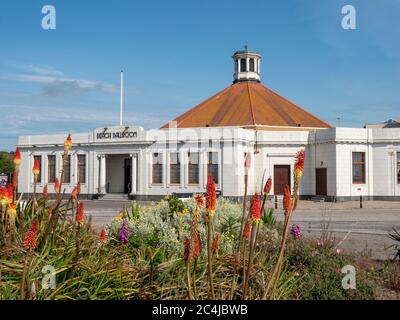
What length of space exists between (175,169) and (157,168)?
1.59 metres

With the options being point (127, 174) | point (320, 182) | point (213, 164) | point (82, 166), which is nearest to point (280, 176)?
point (320, 182)

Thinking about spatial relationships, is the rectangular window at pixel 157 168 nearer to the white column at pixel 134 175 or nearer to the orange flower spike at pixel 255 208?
the white column at pixel 134 175

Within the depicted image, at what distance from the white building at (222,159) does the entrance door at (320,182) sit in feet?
0.27

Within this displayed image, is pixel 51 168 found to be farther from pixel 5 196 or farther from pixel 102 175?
pixel 5 196

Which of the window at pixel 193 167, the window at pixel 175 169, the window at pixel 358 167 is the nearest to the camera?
the window at pixel 358 167

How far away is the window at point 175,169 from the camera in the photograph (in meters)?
Answer: 37.2

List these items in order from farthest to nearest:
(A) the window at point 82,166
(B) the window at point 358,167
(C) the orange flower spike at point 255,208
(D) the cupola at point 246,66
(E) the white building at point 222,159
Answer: (D) the cupola at point 246,66 → (A) the window at point 82,166 → (B) the window at point 358,167 → (E) the white building at point 222,159 → (C) the orange flower spike at point 255,208

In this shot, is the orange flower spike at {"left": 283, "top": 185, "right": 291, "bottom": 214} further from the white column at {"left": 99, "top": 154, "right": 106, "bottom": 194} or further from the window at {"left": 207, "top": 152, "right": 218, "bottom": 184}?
the white column at {"left": 99, "top": 154, "right": 106, "bottom": 194}

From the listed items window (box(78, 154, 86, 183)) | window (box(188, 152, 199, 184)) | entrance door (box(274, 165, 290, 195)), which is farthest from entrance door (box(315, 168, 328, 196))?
window (box(78, 154, 86, 183))

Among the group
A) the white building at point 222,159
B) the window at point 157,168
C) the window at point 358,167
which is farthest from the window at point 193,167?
the window at point 358,167

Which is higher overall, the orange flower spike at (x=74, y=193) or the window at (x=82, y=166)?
the window at (x=82, y=166)
